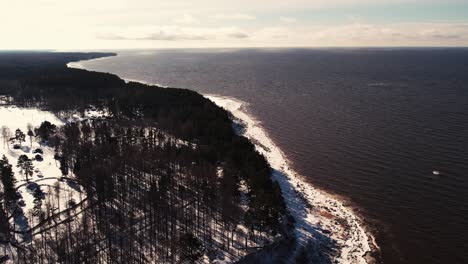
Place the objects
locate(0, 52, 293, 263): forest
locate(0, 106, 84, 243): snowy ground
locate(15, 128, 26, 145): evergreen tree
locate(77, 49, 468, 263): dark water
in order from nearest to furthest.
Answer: locate(0, 52, 293, 263): forest
locate(0, 106, 84, 243): snowy ground
locate(77, 49, 468, 263): dark water
locate(15, 128, 26, 145): evergreen tree

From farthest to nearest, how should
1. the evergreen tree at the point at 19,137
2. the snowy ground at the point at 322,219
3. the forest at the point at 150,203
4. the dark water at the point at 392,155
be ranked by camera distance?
the evergreen tree at the point at 19,137, the dark water at the point at 392,155, the snowy ground at the point at 322,219, the forest at the point at 150,203

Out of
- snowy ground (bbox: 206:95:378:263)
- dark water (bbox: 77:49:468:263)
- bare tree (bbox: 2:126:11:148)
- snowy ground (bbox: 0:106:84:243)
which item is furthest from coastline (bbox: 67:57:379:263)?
bare tree (bbox: 2:126:11:148)

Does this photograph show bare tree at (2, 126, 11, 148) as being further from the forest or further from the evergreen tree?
the evergreen tree

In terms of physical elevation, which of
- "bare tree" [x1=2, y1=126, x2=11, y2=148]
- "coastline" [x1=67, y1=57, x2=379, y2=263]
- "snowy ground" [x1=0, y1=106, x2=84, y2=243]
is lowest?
"coastline" [x1=67, y1=57, x2=379, y2=263]

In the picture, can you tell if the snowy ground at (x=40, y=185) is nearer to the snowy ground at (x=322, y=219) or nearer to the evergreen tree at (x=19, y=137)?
the evergreen tree at (x=19, y=137)

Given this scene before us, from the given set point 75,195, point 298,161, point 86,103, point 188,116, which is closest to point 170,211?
point 75,195

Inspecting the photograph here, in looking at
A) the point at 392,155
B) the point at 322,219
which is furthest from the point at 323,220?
the point at 392,155

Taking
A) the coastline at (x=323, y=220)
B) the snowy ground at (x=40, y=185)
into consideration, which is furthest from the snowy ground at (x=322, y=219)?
the snowy ground at (x=40, y=185)

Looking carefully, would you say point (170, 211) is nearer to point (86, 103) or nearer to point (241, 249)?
point (241, 249)
